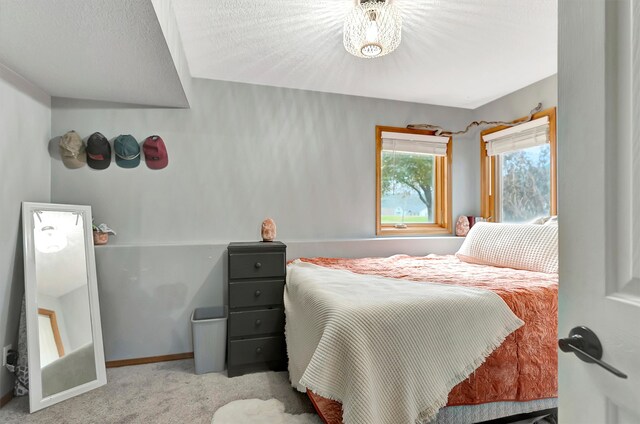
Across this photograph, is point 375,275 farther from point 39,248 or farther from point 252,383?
point 39,248

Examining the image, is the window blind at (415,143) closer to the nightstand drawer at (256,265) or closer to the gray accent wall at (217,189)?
the gray accent wall at (217,189)

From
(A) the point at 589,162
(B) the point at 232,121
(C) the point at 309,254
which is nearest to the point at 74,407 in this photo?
(C) the point at 309,254

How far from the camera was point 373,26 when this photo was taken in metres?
1.74

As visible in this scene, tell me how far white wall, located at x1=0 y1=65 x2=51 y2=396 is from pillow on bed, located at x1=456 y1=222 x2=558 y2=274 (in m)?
3.24

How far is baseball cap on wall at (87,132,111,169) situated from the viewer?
7.98ft

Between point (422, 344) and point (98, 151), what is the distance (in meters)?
2.58

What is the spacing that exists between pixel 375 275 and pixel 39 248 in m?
2.15

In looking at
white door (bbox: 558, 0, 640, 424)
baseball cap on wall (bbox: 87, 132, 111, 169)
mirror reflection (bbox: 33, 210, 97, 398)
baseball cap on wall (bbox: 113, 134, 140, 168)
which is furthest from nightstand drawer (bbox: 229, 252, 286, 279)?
white door (bbox: 558, 0, 640, 424)

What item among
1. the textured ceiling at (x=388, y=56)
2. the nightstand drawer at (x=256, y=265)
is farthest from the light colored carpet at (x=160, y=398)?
the textured ceiling at (x=388, y=56)

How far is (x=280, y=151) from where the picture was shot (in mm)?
2965

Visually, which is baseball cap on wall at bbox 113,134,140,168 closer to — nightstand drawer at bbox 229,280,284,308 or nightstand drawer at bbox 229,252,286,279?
nightstand drawer at bbox 229,252,286,279

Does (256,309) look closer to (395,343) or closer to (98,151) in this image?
(395,343)

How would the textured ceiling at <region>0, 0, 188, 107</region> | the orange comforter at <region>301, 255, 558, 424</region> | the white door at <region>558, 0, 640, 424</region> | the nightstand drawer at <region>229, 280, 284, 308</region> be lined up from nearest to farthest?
the white door at <region>558, 0, 640, 424</region> < the textured ceiling at <region>0, 0, 188, 107</region> < the orange comforter at <region>301, 255, 558, 424</region> < the nightstand drawer at <region>229, 280, 284, 308</region>

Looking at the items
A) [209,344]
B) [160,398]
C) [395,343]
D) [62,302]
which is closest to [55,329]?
[62,302]
